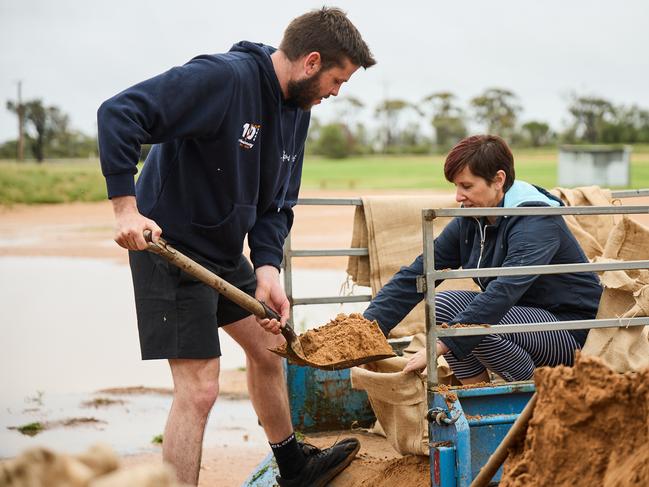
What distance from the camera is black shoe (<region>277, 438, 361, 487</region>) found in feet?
14.0

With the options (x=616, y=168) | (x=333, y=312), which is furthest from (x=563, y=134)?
(x=333, y=312)

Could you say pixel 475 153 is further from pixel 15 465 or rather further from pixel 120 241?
pixel 15 465

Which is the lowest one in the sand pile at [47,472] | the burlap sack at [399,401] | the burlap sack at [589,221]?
the burlap sack at [399,401]

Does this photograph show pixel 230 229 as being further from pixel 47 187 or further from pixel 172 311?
pixel 47 187

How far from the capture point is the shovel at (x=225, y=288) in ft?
11.3

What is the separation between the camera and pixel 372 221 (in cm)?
512

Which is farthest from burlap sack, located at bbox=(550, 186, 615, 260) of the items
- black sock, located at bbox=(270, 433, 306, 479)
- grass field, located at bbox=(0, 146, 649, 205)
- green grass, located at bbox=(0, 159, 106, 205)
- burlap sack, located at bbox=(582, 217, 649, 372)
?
green grass, located at bbox=(0, 159, 106, 205)

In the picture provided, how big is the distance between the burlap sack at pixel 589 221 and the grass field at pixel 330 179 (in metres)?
26.2

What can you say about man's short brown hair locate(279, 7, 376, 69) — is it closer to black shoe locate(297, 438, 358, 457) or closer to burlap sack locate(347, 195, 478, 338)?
burlap sack locate(347, 195, 478, 338)

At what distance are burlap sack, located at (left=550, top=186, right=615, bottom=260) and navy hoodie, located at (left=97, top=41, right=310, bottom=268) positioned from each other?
1.89 m

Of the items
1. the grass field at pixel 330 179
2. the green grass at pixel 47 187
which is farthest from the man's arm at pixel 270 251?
the green grass at pixel 47 187

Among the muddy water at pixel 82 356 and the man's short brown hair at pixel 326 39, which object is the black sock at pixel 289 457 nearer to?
the man's short brown hair at pixel 326 39

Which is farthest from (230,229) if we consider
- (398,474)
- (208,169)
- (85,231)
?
(85,231)

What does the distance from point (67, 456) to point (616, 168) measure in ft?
116
